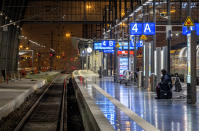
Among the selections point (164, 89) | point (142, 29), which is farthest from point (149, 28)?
point (164, 89)

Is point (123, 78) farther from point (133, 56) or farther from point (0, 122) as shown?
point (0, 122)

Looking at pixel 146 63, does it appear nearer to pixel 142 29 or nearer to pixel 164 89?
pixel 142 29

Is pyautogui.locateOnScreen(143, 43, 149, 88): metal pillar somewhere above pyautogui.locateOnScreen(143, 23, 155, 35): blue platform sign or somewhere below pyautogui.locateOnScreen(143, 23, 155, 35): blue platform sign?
below

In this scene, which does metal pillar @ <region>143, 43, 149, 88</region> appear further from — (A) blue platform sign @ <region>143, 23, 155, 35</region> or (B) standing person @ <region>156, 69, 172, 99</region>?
(B) standing person @ <region>156, 69, 172, 99</region>

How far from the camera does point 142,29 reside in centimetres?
3062

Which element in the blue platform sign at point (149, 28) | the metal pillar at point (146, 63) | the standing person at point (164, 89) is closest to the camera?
the standing person at point (164, 89)

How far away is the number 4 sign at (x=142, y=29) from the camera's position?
30.2m

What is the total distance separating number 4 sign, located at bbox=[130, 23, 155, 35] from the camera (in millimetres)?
30203

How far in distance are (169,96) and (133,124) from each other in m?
10.3

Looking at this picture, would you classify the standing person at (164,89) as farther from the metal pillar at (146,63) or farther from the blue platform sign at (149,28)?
the blue platform sign at (149,28)

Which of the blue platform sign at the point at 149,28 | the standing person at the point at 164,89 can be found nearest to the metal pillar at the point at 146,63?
the blue platform sign at the point at 149,28

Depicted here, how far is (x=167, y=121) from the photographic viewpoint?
1237 centimetres

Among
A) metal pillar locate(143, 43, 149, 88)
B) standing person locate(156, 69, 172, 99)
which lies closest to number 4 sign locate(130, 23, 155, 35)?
metal pillar locate(143, 43, 149, 88)

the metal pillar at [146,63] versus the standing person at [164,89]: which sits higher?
the metal pillar at [146,63]
